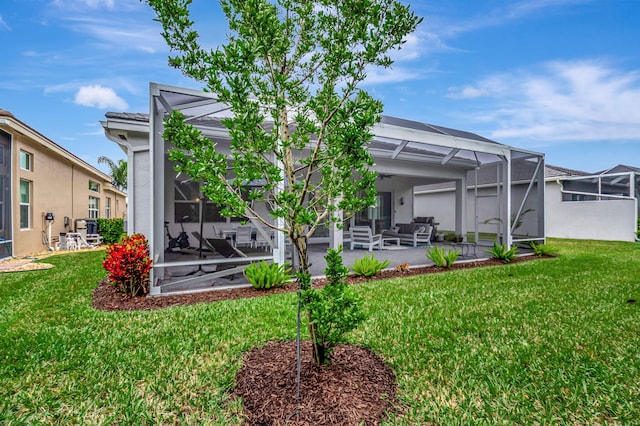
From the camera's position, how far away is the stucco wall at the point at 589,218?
566 inches

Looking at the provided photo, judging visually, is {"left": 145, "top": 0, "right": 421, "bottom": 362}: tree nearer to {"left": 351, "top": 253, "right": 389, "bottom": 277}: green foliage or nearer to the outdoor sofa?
{"left": 351, "top": 253, "right": 389, "bottom": 277}: green foliage

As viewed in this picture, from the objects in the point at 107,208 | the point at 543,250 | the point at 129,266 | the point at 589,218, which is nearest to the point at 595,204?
the point at 589,218

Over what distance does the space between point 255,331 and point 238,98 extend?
268cm

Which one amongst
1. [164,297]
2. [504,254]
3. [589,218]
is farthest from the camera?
[589,218]

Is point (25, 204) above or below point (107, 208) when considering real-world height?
below

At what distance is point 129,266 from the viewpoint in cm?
518

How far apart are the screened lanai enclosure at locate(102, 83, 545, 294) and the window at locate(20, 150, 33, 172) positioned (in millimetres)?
5555

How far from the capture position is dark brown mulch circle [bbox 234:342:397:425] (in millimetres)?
2209

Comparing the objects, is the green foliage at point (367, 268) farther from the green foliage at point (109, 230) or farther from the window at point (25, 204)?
the green foliage at point (109, 230)

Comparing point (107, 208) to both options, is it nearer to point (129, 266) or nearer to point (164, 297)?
point (129, 266)

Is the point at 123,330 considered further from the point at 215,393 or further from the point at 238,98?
the point at 238,98

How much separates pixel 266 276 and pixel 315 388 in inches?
138

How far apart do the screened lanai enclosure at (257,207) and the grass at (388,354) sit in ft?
4.81

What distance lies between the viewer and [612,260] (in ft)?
29.8
